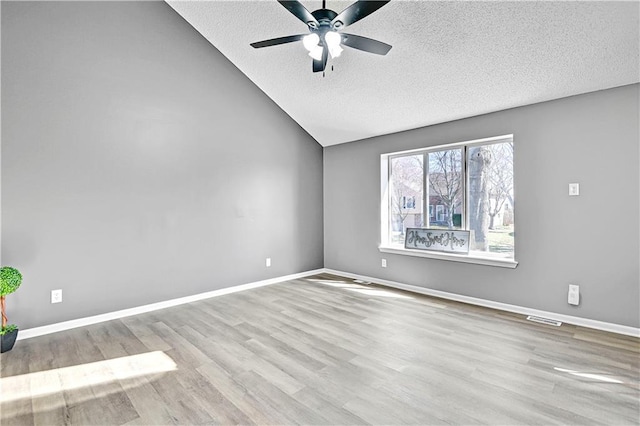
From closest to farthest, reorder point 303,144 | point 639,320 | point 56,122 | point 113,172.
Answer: point 639,320 → point 56,122 → point 113,172 → point 303,144

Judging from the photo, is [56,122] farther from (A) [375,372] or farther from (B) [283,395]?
(A) [375,372]

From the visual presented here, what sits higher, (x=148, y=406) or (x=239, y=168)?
(x=239, y=168)

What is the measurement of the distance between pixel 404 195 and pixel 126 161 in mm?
3832

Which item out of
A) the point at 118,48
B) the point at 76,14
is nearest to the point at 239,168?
the point at 118,48

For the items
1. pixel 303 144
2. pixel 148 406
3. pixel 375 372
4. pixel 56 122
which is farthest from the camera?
pixel 303 144

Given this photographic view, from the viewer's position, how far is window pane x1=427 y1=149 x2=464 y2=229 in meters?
4.25

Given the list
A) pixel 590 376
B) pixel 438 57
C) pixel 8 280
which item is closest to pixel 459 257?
pixel 590 376

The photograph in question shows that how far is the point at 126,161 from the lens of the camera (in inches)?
143

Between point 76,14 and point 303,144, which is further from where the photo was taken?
point 303,144

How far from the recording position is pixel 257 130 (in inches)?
192

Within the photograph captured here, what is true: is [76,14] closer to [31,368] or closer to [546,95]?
[31,368]

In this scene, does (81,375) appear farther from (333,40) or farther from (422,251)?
(422,251)

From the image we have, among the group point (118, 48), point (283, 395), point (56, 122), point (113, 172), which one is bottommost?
point (283, 395)

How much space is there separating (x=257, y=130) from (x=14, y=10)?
2.80 meters
